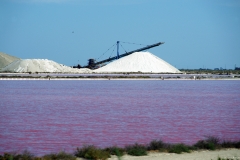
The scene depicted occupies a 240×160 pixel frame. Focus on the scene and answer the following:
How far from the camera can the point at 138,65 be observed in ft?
259

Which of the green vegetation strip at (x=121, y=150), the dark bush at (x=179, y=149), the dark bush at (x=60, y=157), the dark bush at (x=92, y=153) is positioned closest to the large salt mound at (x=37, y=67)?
the green vegetation strip at (x=121, y=150)

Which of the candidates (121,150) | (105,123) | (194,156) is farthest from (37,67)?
(194,156)

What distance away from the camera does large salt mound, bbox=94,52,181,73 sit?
78125mm

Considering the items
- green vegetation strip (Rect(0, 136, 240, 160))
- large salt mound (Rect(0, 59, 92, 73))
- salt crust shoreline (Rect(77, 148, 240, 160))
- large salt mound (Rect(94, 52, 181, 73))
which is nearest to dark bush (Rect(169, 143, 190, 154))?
green vegetation strip (Rect(0, 136, 240, 160))

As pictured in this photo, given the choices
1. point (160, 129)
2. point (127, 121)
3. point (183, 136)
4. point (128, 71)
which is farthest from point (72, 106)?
point (128, 71)

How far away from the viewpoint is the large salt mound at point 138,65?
7812 cm

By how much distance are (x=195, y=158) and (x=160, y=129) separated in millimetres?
4516

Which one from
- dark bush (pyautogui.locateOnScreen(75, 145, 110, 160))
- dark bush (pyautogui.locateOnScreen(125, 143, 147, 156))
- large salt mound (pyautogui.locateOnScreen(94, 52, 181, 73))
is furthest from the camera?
large salt mound (pyautogui.locateOnScreen(94, 52, 181, 73))

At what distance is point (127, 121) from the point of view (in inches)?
599

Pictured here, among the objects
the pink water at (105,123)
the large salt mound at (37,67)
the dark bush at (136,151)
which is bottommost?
the pink water at (105,123)

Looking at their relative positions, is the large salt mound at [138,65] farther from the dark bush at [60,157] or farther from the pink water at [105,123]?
the dark bush at [60,157]

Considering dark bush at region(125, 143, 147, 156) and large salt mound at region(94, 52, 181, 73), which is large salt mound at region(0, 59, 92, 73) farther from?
dark bush at region(125, 143, 147, 156)

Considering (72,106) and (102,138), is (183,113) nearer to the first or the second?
(72,106)

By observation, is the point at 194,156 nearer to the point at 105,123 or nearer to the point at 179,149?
the point at 179,149
